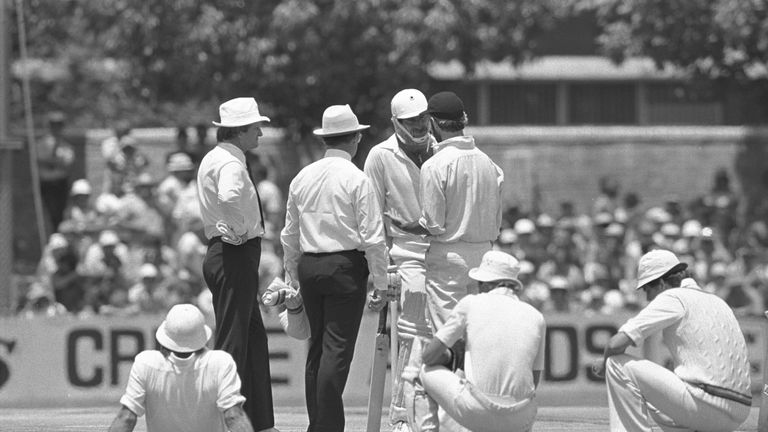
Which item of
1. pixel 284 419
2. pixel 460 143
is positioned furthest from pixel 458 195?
pixel 284 419

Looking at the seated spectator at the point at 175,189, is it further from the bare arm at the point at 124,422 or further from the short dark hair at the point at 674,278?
the bare arm at the point at 124,422

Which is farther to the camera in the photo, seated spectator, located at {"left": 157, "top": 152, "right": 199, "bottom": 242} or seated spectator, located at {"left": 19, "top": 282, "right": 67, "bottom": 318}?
seated spectator, located at {"left": 157, "top": 152, "right": 199, "bottom": 242}

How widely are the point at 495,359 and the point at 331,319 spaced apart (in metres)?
1.34

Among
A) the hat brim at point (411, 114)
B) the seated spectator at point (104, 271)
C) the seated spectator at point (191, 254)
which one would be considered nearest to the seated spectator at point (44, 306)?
the seated spectator at point (104, 271)

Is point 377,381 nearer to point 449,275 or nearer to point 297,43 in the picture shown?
point 449,275

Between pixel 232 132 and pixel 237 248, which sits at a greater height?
pixel 232 132

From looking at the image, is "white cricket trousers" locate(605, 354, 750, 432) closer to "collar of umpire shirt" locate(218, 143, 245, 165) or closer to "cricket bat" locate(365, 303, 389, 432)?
"cricket bat" locate(365, 303, 389, 432)

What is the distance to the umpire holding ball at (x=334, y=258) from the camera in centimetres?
985

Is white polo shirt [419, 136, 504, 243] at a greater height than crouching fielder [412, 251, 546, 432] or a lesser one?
greater

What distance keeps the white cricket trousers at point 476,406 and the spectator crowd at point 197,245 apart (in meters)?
7.68

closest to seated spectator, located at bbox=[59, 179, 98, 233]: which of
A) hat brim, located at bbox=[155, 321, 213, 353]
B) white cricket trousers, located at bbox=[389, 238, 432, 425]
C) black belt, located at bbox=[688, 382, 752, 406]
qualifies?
white cricket trousers, located at bbox=[389, 238, 432, 425]

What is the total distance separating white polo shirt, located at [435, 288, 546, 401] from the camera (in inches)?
355

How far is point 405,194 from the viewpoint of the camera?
34.6ft

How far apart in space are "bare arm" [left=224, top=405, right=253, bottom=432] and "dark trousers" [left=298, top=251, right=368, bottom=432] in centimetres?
115
